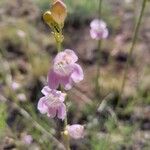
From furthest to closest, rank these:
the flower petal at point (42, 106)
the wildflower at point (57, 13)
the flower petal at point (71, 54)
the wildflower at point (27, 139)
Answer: the wildflower at point (27, 139) → the flower petal at point (42, 106) → the flower petal at point (71, 54) → the wildflower at point (57, 13)

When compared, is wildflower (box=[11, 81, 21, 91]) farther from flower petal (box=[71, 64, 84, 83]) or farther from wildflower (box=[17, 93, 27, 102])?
flower petal (box=[71, 64, 84, 83])

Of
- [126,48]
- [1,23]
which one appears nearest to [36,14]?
[1,23]

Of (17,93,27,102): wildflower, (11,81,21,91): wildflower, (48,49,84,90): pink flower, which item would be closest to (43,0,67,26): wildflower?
(48,49,84,90): pink flower

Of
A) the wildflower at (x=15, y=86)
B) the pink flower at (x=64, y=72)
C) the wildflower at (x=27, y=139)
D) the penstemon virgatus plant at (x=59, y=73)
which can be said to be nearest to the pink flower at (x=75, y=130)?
the penstemon virgatus plant at (x=59, y=73)

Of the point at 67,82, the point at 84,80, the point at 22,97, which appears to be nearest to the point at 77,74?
the point at 67,82

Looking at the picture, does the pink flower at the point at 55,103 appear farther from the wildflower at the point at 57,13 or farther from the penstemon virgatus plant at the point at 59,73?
the wildflower at the point at 57,13

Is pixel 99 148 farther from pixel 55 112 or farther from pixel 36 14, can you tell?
pixel 36 14
